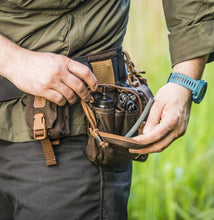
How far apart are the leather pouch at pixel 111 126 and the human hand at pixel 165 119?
0.05 meters

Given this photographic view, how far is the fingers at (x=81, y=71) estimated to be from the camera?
151 centimetres

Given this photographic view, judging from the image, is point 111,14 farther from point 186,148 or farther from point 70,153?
point 186,148

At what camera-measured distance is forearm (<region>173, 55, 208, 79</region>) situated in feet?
5.45

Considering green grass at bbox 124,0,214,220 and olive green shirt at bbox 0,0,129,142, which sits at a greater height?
olive green shirt at bbox 0,0,129,142

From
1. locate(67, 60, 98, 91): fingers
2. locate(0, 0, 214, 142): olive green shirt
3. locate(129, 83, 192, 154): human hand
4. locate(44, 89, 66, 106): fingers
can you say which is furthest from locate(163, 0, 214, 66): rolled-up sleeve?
locate(44, 89, 66, 106): fingers

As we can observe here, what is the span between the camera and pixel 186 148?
10.5 feet

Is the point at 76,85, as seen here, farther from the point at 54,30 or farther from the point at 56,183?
the point at 56,183

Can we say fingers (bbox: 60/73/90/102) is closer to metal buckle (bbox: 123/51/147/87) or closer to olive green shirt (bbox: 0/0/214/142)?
olive green shirt (bbox: 0/0/214/142)

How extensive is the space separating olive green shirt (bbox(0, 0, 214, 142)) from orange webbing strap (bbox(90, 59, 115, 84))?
0.19ft

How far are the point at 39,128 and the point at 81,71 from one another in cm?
25

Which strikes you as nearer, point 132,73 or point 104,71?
point 104,71

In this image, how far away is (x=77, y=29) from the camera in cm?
160

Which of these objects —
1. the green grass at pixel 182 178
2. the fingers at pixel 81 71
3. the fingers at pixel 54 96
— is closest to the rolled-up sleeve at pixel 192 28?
the fingers at pixel 81 71

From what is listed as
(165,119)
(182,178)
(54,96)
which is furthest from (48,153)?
(182,178)
